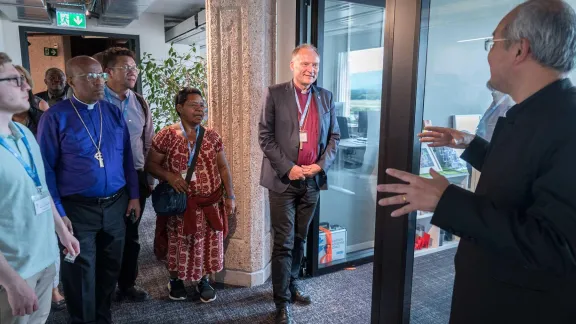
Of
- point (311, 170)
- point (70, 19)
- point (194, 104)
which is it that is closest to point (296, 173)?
point (311, 170)

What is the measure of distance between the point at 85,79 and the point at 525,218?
2.04m

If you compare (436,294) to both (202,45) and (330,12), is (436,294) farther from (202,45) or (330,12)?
(202,45)

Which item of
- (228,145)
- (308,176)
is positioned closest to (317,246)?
(308,176)

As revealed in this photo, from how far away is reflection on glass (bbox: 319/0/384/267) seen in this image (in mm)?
3232

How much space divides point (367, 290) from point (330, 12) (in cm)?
218

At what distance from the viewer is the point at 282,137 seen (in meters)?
2.46

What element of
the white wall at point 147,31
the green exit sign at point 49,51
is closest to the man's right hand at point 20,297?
the white wall at point 147,31

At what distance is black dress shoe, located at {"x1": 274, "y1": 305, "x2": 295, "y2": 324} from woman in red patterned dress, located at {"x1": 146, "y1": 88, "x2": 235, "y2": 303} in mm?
563

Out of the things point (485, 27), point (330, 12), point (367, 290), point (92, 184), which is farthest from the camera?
point (330, 12)

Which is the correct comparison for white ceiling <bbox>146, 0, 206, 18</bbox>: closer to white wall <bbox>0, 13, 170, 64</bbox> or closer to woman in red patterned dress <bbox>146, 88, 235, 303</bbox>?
white wall <bbox>0, 13, 170, 64</bbox>

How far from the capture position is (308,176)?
2445 mm

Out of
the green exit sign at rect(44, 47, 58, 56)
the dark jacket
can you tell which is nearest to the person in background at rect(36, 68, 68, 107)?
the dark jacket

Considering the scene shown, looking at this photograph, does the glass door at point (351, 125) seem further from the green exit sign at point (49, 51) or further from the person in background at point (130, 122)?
the green exit sign at point (49, 51)

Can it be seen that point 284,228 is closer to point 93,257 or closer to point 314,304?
point 314,304
